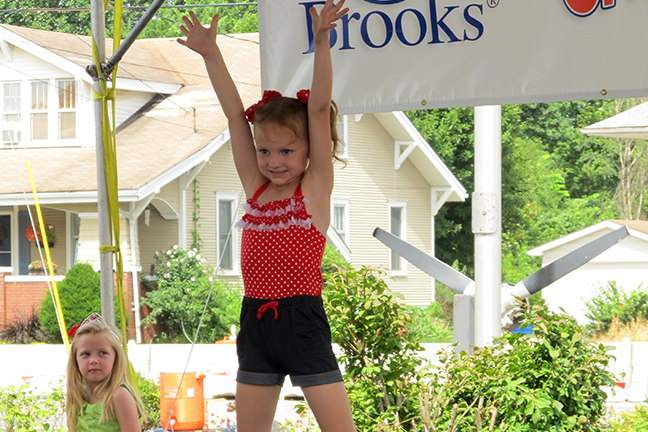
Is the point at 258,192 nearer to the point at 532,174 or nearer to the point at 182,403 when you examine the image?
the point at 182,403

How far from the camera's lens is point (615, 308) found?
19.1 metres

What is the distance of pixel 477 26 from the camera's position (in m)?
3.28

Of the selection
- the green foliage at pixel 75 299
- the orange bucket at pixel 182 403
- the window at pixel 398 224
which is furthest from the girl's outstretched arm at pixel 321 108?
the window at pixel 398 224

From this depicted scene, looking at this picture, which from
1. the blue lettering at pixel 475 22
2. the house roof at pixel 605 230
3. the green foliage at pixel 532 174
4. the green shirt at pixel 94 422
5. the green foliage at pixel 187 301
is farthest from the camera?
the green foliage at pixel 532 174

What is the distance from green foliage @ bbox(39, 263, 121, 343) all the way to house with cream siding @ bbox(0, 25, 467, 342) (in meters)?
1.08

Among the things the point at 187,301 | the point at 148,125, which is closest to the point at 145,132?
the point at 148,125

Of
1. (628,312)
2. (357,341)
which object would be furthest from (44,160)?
(357,341)

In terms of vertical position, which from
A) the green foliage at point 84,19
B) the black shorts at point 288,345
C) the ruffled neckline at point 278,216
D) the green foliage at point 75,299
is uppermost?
the green foliage at point 84,19

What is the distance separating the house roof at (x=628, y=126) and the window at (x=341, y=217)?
10.8 m

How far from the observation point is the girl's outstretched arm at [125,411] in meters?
3.07

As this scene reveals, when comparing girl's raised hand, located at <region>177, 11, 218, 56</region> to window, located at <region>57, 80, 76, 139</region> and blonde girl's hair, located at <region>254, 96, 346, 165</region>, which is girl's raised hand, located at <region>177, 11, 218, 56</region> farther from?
window, located at <region>57, 80, 76, 139</region>

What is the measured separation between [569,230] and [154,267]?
2089 cm

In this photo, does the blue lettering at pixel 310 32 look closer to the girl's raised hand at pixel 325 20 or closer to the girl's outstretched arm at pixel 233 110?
the girl's outstretched arm at pixel 233 110

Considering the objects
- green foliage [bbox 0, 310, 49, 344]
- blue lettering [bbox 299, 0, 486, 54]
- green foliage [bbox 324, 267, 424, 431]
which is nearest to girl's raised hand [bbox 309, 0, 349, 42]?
blue lettering [bbox 299, 0, 486, 54]
